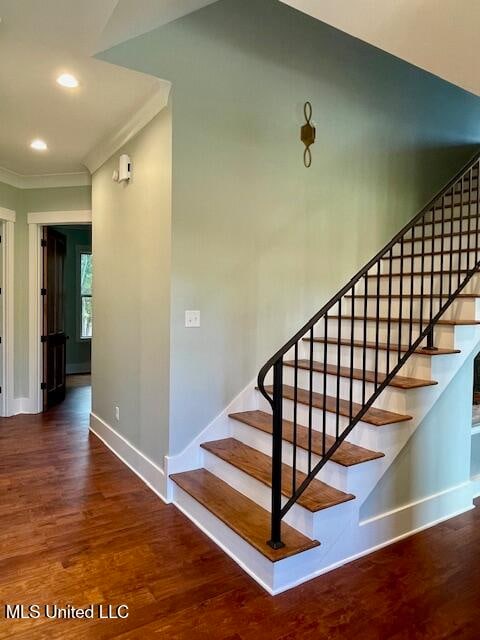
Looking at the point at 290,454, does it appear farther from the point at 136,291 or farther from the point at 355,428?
the point at 136,291

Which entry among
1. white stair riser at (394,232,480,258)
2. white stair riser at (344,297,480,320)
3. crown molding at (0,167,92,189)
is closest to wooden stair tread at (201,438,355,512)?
white stair riser at (344,297,480,320)

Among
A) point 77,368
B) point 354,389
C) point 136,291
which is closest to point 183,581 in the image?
point 354,389

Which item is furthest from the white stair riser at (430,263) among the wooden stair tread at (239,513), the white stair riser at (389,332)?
the wooden stair tread at (239,513)

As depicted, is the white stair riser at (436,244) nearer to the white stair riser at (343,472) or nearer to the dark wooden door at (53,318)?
the white stair riser at (343,472)

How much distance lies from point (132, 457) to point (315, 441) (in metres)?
1.65

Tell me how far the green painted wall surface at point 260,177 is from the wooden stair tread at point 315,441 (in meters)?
0.25

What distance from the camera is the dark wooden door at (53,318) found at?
17.0 feet

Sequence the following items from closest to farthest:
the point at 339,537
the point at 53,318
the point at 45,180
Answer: the point at 339,537 < the point at 45,180 < the point at 53,318

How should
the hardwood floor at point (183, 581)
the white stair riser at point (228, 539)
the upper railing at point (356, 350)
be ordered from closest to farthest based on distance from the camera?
the hardwood floor at point (183, 581) → the white stair riser at point (228, 539) → the upper railing at point (356, 350)

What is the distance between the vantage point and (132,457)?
340 centimetres

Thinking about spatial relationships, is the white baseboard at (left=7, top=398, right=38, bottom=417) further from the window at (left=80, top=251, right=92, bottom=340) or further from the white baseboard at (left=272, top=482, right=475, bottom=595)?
the white baseboard at (left=272, top=482, right=475, bottom=595)

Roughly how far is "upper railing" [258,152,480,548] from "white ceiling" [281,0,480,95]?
3.14 feet

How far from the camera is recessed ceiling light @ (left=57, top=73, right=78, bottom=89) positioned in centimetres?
270

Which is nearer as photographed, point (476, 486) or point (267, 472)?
point (267, 472)
